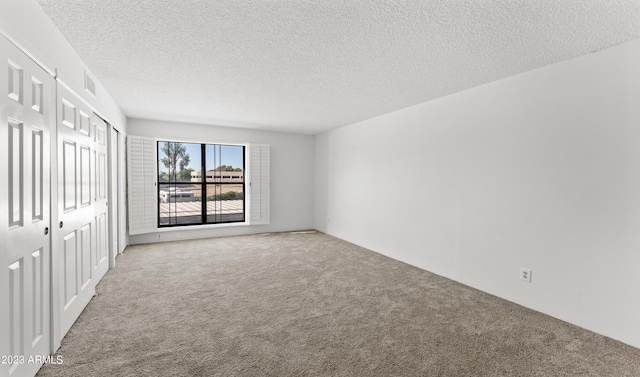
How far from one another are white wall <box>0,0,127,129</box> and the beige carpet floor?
1984 mm

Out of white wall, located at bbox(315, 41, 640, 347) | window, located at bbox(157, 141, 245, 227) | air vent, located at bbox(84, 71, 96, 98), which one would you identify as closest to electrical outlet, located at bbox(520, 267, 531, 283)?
white wall, located at bbox(315, 41, 640, 347)

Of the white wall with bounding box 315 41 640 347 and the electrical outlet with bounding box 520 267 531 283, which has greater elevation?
the white wall with bounding box 315 41 640 347

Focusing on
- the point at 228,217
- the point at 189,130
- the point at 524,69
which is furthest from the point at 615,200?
the point at 228,217

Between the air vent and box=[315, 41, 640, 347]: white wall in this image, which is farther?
the air vent

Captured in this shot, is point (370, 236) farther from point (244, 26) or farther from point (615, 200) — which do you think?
point (244, 26)

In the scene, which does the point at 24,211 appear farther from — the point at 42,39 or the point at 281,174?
the point at 281,174

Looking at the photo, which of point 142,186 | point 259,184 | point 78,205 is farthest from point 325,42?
point 142,186

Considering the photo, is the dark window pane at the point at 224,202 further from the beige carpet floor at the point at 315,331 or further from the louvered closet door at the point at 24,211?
the louvered closet door at the point at 24,211

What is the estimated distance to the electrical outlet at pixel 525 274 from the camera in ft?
9.30

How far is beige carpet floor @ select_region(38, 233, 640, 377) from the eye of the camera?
6.26 feet

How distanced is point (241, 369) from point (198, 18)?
2383mm

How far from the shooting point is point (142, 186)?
507 centimetres

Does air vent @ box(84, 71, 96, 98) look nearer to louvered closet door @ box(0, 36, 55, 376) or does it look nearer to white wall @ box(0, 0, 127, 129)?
white wall @ box(0, 0, 127, 129)

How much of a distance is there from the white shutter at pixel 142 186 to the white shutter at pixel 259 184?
69.7 inches
